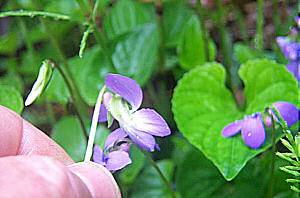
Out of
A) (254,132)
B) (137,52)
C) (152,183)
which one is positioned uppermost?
(137,52)

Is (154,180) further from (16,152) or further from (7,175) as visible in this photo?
(7,175)

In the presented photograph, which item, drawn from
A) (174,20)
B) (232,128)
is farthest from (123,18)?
(232,128)

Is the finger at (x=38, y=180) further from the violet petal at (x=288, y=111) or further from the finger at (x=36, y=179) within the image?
the violet petal at (x=288, y=111)

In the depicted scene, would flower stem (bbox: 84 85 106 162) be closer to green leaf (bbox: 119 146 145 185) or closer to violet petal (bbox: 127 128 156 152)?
violet petal (bbox: 127 128 156 152)

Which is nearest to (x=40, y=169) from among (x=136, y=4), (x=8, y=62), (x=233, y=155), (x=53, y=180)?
(x=53, y=180)

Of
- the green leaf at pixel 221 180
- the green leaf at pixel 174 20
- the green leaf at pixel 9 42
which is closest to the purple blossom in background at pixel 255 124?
the green leaf at pixel 221 180

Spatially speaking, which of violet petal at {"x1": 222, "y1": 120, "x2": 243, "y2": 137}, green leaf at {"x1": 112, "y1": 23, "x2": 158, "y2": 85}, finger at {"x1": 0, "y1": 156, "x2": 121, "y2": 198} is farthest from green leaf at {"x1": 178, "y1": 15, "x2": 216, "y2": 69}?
finger at {"x1": 0, "y1": 156, "x2": 121, "y2": 198}

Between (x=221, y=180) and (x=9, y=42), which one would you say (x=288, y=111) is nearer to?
(x=221, y=180)
